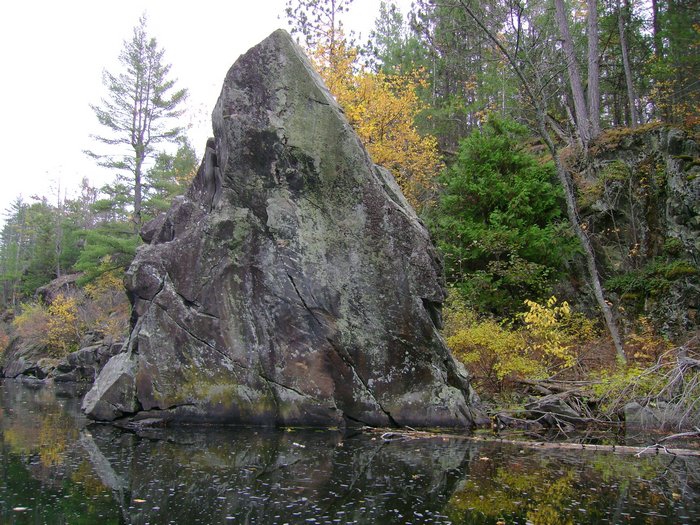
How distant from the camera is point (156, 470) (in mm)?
7527

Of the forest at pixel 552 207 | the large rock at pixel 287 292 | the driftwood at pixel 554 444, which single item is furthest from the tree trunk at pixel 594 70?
the driftwood at pixel 554 444

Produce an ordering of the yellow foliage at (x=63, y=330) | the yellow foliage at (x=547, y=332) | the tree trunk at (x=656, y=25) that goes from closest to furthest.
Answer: the yellow foliage at (x=547, y=332), the tree trunk at (x=656, y=25), the yellow foliage at (x=63, y=330)

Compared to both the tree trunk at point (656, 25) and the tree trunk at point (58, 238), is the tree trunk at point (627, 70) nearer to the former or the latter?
the tree trunk at point (656, 25)

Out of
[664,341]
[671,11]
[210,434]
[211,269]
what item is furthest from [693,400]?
[671,11]

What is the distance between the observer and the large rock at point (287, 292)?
444 inches

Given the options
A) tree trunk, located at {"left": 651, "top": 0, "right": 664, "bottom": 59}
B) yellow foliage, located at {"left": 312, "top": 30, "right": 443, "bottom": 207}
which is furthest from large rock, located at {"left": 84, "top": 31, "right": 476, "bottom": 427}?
tree trunk, located at {"left": 651, "top": 0, "right": 664, "bottom": 59}

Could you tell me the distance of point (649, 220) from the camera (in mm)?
17562

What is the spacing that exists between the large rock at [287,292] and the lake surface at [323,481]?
109 cm

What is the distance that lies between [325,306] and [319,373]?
4.50 feet

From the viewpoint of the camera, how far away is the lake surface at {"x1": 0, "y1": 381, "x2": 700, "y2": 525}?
224 inches

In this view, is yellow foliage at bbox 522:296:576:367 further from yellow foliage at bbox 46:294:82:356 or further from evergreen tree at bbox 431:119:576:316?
yellow foliage at bbox 46:294:82:356

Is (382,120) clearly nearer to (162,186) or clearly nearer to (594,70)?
(594,70)

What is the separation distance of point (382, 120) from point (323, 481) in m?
18.4

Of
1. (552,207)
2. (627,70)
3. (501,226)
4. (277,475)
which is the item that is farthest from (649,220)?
(277,475)
